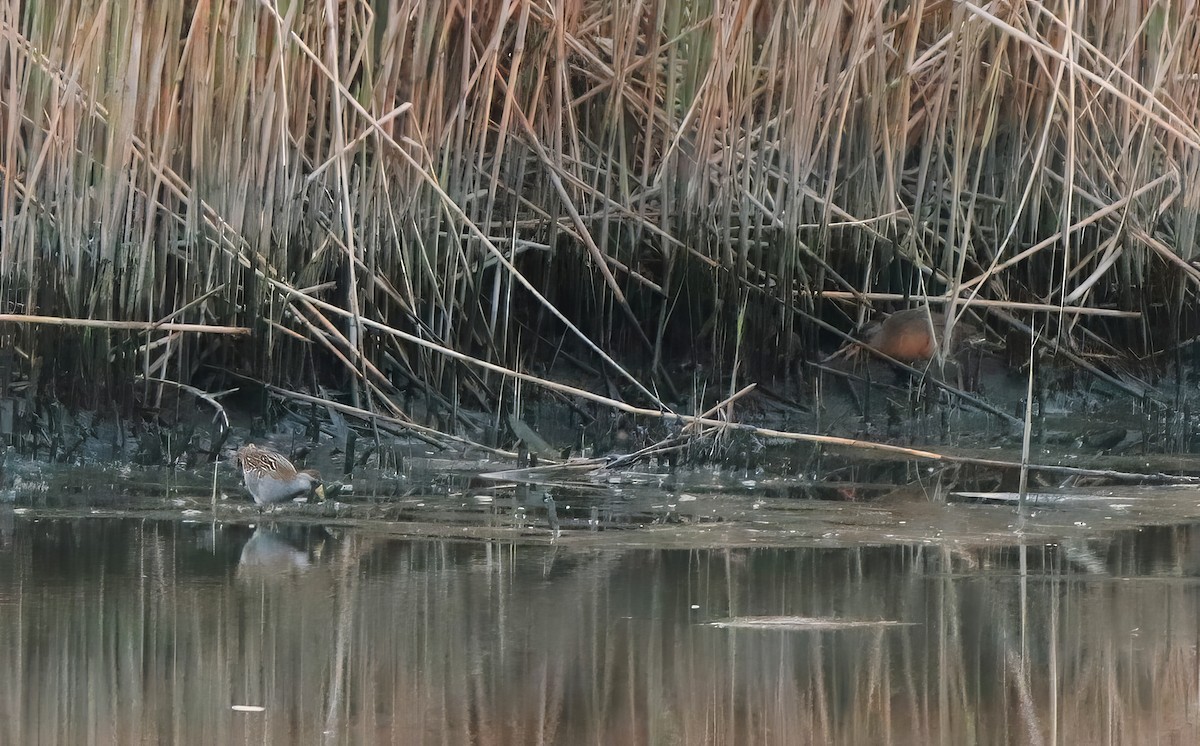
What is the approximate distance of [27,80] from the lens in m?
5.47

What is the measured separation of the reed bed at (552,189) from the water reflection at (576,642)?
1.37m

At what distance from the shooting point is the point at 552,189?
242 inches

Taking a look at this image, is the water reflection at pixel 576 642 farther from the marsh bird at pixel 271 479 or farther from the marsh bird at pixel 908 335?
the marsh bird at pixel 908 335

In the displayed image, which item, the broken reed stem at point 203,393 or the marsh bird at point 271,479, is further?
the broken reed stem at point 203,393

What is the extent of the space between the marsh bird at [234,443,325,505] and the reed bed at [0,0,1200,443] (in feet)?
2.49

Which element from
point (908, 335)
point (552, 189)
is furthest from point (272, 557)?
point (908, 335)

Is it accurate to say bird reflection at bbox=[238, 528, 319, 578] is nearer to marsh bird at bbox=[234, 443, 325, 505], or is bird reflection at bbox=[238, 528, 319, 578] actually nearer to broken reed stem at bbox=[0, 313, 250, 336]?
marsh bird at bbox=[234, 443, 325, 505]

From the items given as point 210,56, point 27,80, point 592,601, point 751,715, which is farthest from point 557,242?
point 751,715

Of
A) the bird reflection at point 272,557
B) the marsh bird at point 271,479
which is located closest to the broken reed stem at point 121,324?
the marsh bird at point 271,479

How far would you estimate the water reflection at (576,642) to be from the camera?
2930 millimetres

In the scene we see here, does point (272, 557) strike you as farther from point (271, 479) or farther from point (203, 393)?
point (203, 393)

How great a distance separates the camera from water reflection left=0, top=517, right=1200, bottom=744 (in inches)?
115

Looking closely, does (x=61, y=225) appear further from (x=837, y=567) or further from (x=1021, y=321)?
(x=1021, y=321)

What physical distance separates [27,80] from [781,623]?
10.3 ft
